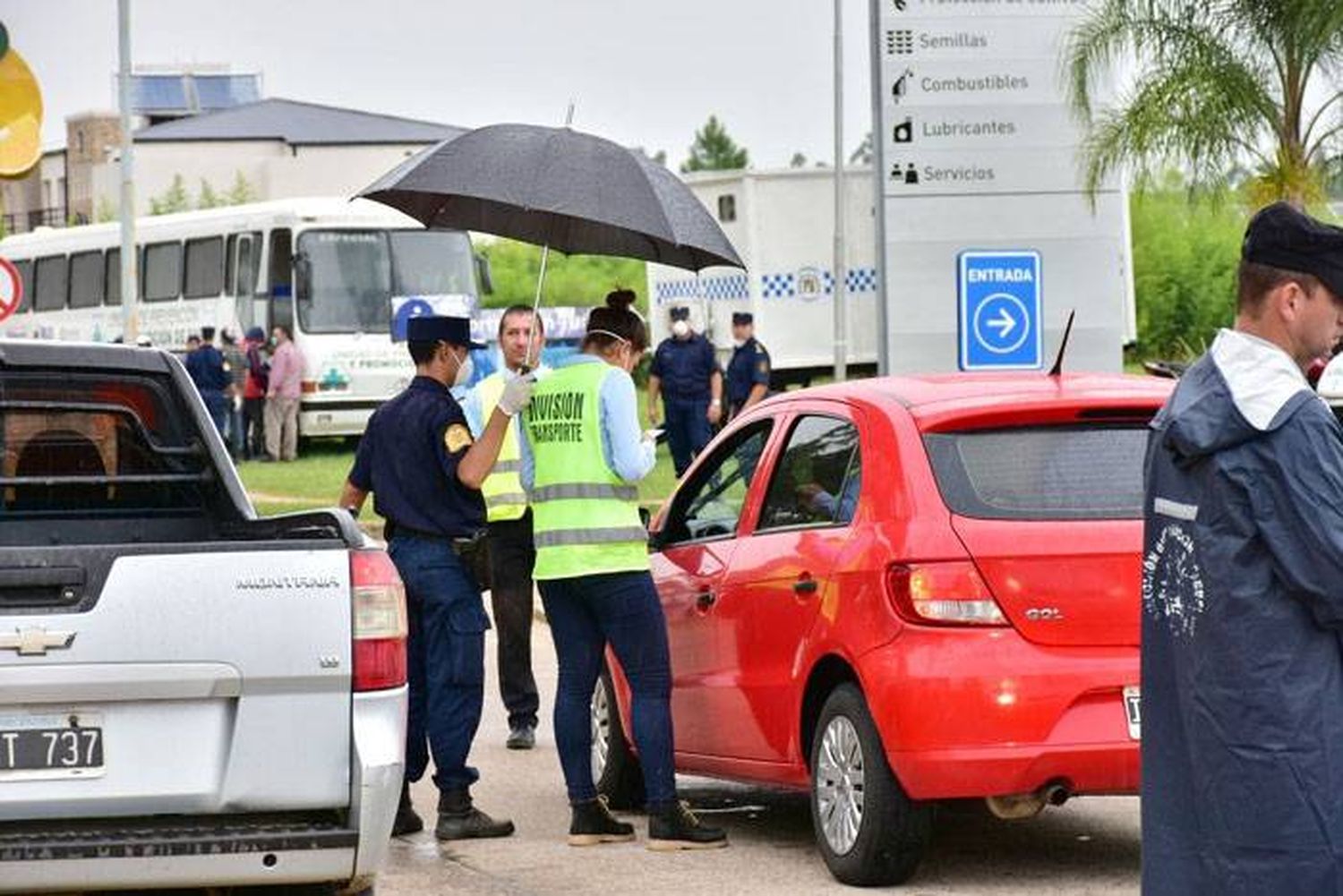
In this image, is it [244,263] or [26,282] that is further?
[26,282]

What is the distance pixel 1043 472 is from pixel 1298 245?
392 centimetres

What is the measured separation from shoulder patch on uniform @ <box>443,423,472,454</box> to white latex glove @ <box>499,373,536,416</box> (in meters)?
0.21

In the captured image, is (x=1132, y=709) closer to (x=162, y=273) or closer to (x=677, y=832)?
(x=677, y=832)

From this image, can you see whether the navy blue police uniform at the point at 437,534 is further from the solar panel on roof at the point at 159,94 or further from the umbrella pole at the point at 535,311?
the solar panel on roof at the point at 159,94

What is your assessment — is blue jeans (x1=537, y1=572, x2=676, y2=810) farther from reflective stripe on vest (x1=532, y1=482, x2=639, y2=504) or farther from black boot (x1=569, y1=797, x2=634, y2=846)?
reflective stripe on vest (x1=532, y1=482, x2=639, y2=504)

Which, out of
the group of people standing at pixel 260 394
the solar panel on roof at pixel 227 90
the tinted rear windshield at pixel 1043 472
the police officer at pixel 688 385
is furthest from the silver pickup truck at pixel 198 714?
the solar panel on roof at pixel 227 90

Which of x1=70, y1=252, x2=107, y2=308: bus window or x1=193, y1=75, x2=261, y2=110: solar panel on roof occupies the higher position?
x1=193, y1=75, x2=261, y2=110: solar panel on roof

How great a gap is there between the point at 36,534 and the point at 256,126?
105 meters

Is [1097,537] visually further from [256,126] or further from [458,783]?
[256,126]

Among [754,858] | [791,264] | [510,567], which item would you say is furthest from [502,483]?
[791,264]

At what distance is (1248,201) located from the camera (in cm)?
2595

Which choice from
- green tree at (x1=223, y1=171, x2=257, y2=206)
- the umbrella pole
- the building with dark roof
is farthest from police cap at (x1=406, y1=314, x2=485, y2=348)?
the building with dark roof

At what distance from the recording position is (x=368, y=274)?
41312 millimetres

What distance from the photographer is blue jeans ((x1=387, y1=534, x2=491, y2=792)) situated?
9859mm
